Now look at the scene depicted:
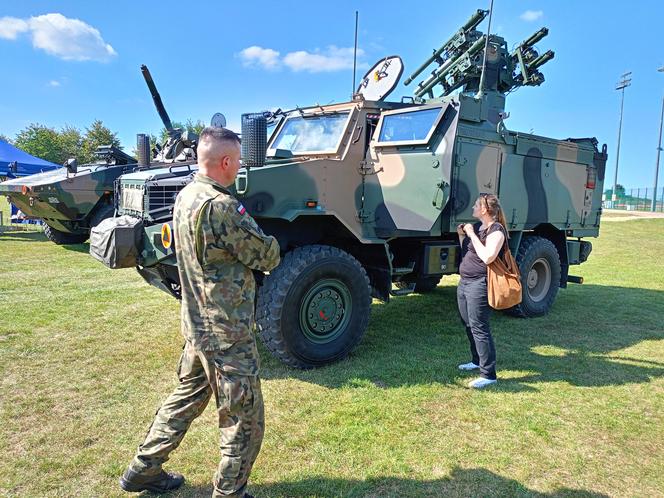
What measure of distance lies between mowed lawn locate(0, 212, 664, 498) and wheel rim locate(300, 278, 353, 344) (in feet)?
1.04

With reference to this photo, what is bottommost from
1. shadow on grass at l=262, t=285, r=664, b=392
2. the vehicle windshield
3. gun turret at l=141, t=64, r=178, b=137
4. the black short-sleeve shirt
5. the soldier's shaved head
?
shadow on grass at l=262, t=285, r=664, b=392

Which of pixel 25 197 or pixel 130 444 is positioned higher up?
pixel 25 197

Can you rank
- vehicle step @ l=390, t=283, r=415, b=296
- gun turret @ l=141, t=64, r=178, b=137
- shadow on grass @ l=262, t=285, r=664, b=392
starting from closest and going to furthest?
shadow on grass @ l=262, t=285, r=664, b=392, vehicle step @ l=390, t=283, r=415, b=296, gun turret @ l=141, t=64, r=178, b=137

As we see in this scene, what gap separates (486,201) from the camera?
3908 mm

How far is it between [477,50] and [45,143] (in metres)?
47.9

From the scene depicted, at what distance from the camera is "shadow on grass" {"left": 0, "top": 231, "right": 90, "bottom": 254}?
1115cm

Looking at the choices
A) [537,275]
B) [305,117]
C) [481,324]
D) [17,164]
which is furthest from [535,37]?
[17,164]

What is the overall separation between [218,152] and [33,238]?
12.9 m

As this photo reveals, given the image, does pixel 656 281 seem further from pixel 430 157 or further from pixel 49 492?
pixel 49 492

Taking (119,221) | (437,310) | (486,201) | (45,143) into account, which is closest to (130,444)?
(119,221)

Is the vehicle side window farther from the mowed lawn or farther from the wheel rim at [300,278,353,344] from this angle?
the mowed lawn

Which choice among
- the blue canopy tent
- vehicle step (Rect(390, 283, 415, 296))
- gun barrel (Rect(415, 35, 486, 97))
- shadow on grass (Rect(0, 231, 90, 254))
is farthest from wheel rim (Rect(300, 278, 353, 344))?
the blue canopy tent

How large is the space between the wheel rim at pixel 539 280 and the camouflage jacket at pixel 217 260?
5.09 metres

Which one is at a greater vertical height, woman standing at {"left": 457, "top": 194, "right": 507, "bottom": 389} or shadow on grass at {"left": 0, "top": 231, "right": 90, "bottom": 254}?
woman standing at {"left": 457, "top": 194, "right": 507, "bottom": 389}
